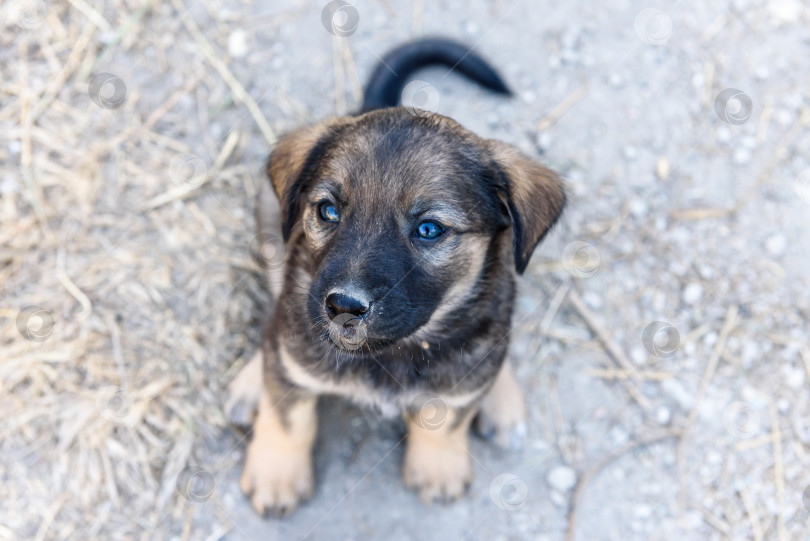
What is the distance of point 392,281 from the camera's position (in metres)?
2.53

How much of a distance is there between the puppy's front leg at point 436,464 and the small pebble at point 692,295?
1.47 meters

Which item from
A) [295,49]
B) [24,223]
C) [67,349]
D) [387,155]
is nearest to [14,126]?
[24,223]

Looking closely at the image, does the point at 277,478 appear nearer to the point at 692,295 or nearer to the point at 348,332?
the point at 348,332

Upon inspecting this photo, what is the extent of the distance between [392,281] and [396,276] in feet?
0.10

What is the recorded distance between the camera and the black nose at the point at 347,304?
240cm

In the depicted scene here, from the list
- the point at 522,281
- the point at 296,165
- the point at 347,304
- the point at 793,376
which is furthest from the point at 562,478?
the point at 296,165

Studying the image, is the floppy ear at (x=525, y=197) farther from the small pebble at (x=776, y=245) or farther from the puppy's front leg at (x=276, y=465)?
the small pebble at (x=776, y=245)

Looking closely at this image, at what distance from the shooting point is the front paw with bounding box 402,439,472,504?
11.7 feet

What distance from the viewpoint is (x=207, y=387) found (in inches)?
147

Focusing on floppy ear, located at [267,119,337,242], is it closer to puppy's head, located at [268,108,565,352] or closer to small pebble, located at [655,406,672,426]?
puppy's head, located at [268,108,565,352]

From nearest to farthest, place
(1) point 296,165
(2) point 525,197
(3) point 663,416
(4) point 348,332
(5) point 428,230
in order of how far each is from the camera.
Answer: (4) point 348,332 → (5) point 428,230 → (2) point 525,197 → (1) point 296,165 → (3) point 663,416

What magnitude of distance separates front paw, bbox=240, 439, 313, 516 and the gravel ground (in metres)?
0.13

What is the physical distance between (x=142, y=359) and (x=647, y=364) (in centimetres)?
264

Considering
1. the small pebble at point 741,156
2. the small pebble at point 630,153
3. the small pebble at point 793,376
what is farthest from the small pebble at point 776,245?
the small pebble at point 630,153
